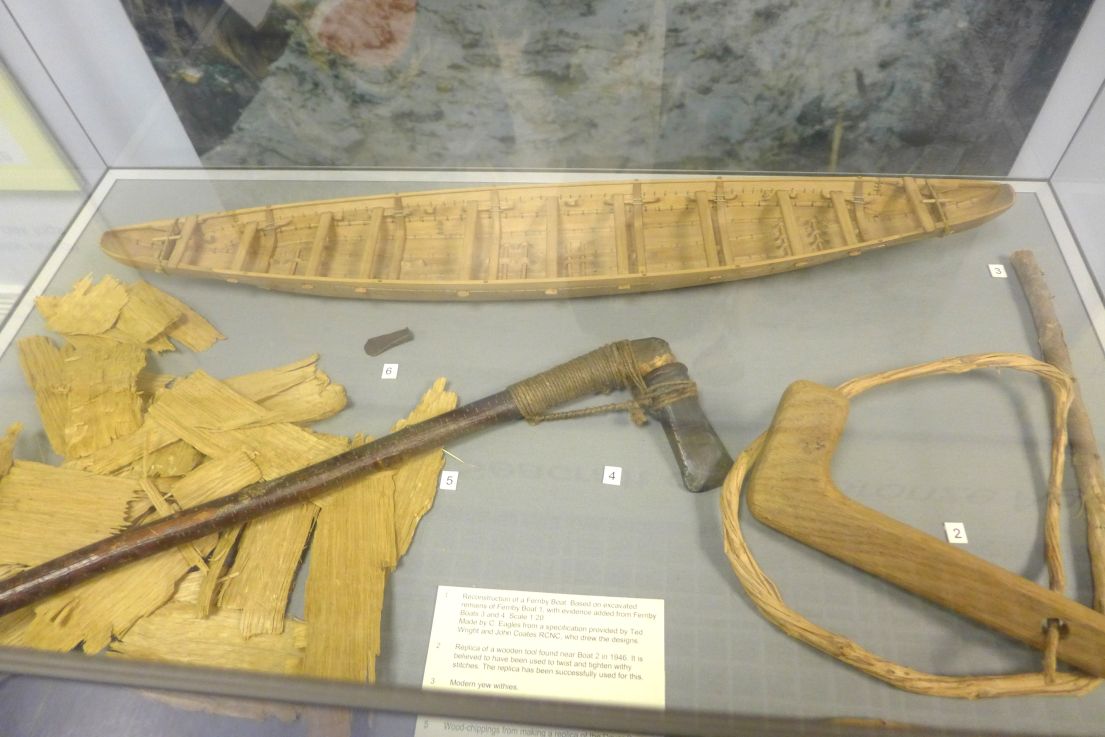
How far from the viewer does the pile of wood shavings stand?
236 centimetres

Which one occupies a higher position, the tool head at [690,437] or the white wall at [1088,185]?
the white wall at [1088,185]

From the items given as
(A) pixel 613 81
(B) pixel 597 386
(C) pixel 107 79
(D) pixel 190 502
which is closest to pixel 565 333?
(B) pixel 597 386

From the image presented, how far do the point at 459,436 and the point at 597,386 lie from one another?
0.55 metres

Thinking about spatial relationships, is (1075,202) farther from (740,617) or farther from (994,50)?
(740,617)

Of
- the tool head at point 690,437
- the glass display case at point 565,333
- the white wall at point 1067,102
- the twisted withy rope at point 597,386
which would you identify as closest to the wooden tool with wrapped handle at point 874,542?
the glass display case at point 565,333

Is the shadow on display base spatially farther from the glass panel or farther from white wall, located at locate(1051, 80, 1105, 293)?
the glass panel

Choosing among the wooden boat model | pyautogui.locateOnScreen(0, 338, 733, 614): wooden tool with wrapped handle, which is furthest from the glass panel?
pyautogui.locateOnScreen(0, 338, 733, 614): wooden tool with wrapped handle

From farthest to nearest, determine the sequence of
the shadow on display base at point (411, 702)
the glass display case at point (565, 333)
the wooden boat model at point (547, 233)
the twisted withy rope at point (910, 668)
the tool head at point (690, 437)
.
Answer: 1. the wooden boat model at point (547, 233)
2. the tool head at point (690, 437)
3. the glass display case at point (565, 333)
4. the twisted withy rope at point (910, 668)
5. the shadow on display base at point (411, 702)

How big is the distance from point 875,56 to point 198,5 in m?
2.92

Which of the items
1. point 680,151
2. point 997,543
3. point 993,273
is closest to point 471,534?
point 997,543

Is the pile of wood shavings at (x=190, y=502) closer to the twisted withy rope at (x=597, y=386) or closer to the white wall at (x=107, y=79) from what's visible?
the twisted withy rope at (x=597, y=386)

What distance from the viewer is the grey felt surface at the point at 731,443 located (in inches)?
89.4

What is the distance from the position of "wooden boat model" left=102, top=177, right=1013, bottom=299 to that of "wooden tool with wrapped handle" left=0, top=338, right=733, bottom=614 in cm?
43

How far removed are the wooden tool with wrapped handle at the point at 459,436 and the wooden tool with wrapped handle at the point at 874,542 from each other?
0.74ft
